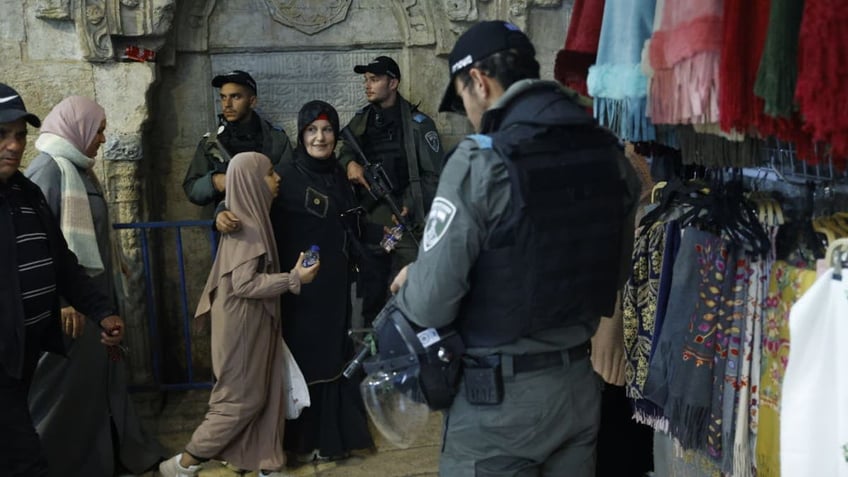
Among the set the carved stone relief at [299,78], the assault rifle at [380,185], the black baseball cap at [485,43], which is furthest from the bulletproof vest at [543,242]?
the carved stone relief at [299,78]

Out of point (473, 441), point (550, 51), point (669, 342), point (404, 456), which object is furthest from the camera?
point (550, 51)

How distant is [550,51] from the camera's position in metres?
5.46

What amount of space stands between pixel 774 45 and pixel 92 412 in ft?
11.3

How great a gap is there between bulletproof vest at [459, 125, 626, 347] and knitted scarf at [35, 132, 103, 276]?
7.18 ft

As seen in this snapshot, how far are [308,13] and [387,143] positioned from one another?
3.47 feet

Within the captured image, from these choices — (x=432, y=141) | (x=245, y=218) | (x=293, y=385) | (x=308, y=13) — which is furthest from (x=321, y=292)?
(x=308, y=13)

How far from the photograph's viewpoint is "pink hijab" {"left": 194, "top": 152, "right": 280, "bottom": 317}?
384 centimetres

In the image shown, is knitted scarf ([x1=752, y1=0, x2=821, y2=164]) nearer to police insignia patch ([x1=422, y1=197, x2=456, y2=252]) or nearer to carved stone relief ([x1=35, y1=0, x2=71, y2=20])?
police insignia patch ([x1=422, y1=197, x2=456, y2=252])

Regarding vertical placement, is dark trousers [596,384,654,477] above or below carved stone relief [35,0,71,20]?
below

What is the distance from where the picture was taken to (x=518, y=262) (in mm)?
2127

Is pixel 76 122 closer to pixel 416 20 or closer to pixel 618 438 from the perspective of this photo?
pixel 416 20

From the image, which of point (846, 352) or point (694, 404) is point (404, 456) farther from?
point (846, 352)

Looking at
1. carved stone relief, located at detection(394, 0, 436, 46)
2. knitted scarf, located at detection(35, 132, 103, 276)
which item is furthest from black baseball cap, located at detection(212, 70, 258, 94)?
knitted scarf, located at detection(35, 132, 103, 276)

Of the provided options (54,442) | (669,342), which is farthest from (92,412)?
(669,342)
